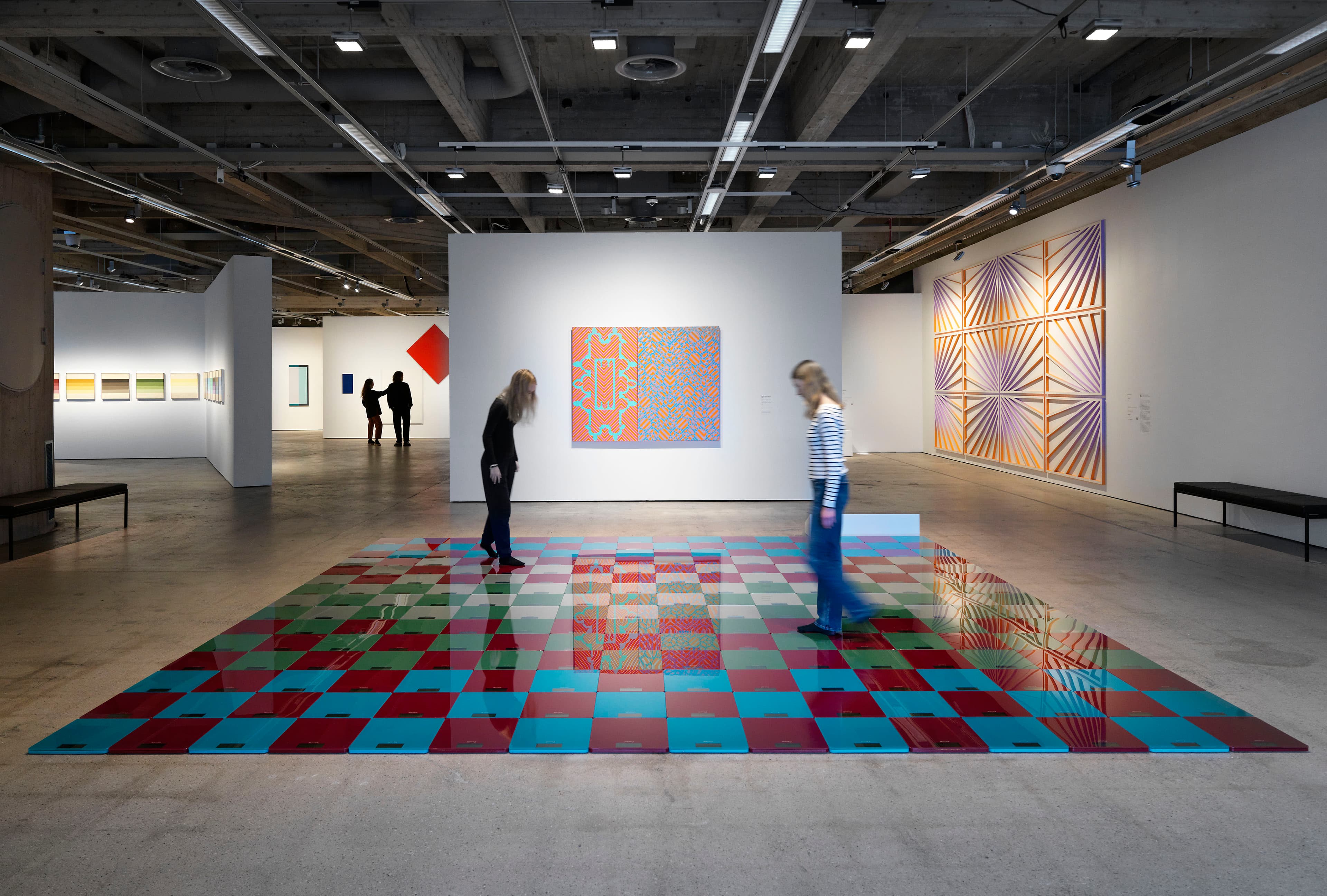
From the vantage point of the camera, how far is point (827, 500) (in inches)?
198

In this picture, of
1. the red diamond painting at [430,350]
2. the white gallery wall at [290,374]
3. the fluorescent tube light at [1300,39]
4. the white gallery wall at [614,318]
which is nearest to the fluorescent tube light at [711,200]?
the white gallery wall at [614,318]

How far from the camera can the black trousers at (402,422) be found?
71.8 feet

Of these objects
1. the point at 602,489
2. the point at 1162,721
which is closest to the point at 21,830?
the point at 1162,721

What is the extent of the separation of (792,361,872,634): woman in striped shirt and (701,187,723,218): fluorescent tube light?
6082 mm

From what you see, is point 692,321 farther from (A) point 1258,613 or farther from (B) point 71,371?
(B) point 71,371

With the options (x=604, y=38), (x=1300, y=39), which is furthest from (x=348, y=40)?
(x=1300, y=39)

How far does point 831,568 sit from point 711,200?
24.5ft

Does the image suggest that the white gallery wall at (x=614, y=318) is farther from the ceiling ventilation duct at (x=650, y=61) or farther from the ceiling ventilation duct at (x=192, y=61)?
the ceiling ventilation duct at (x=192, y=61)

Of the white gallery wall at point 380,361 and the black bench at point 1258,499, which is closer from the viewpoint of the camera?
the black bench at point 1258,499

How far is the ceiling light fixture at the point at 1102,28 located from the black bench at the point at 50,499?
10026 mm

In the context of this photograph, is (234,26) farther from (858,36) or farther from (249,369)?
(249,369)

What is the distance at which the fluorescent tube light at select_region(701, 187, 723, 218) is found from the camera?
1078 centimetres

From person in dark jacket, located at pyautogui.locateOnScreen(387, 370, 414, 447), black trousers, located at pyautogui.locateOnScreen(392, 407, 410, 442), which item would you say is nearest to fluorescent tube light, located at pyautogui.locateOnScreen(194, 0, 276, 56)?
person in dark jacket, located at pyautogui.locateOnScreen(387, 370, 414, 447)

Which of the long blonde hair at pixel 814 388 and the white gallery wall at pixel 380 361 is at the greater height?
the white gallery wall at pixel 380 361
